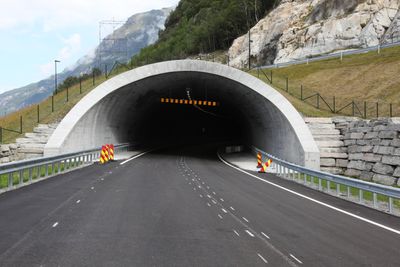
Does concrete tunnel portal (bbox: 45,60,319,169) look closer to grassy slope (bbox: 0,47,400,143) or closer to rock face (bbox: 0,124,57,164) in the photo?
rock face (bbox: 0,124,57,164)

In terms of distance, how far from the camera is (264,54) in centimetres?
7662

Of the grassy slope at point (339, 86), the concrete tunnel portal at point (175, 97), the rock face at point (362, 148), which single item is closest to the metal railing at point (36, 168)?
the concrete tunnel portal at point (175, 97)

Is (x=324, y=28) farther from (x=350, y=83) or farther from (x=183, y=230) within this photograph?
(x=183, y=230)

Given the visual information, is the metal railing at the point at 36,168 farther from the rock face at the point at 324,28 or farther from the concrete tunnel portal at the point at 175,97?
the rock face at the point at 324,28

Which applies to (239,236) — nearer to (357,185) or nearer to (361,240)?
(361,240)

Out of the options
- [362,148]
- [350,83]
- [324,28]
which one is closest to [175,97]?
[350,83]

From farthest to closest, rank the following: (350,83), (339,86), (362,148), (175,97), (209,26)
A: (209,26)
(175,97)
(339,86)
(350,83)
(362,148)

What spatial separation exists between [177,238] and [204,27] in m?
117

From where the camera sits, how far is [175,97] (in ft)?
149

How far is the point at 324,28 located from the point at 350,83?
2875 cm

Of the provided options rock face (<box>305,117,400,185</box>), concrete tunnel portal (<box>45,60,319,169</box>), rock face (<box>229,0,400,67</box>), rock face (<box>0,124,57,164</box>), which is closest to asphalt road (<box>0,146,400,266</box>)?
rock face (<box>305,117,400,185</box>)

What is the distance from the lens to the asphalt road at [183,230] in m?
7.03

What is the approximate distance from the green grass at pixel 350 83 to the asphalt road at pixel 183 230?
1693cm

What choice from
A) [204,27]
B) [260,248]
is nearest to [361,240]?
[260,248]
